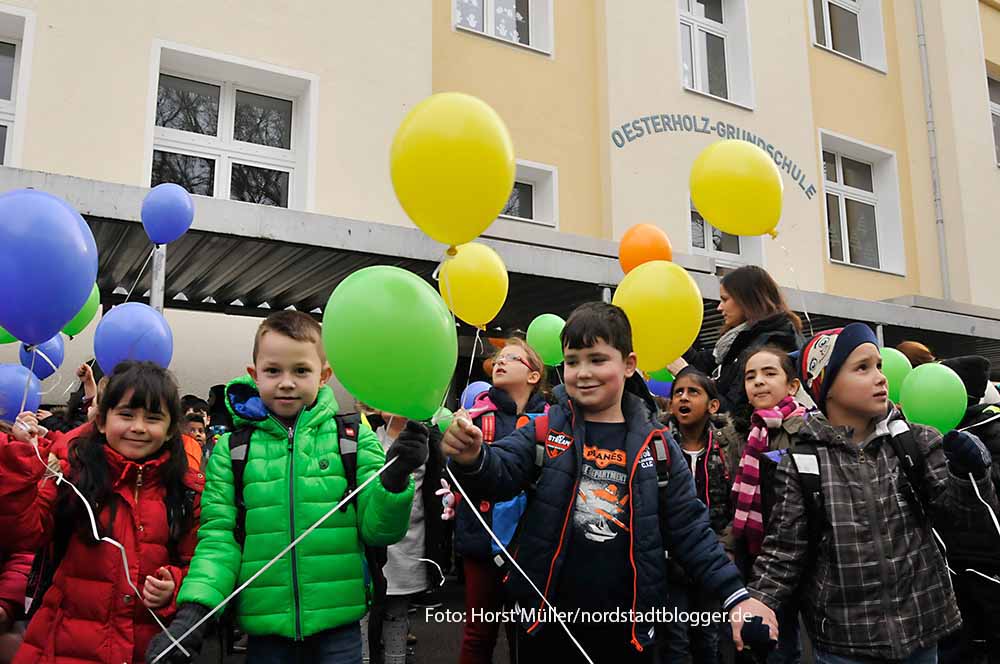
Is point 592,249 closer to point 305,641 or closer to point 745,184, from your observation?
point 745,184

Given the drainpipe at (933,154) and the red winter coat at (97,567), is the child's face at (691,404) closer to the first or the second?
the red winter coat at (97,567)

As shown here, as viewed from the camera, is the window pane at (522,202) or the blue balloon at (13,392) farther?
the window pane at (522,202)

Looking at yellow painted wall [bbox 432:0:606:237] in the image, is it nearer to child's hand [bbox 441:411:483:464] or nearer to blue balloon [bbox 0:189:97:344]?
blue balloon [bbox 0:189:97:344]

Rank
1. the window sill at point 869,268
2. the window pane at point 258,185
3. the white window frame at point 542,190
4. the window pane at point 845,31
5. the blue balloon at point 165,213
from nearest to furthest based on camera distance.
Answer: the blue balloon at point 165,213, the window pane at point 258,185, the white window frame at point 542,190, the window sill at point 869,268, the window pane at point 845,31

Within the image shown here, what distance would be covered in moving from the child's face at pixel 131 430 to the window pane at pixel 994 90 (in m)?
16.9

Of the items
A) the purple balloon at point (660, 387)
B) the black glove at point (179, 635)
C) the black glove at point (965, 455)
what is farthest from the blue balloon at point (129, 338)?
the black glove at point (965, 455)

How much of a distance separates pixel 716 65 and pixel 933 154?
15.0 ft

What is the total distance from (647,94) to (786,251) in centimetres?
304

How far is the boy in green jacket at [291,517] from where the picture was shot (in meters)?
2.30

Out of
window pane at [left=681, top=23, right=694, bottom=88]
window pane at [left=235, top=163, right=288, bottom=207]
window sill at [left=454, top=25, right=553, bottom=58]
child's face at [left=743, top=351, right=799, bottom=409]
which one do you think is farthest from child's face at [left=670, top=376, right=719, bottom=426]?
window pane at [left=681, top=23, right=694, bottom=88]

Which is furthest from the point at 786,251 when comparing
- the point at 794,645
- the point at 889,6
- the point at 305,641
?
the point at 305,641

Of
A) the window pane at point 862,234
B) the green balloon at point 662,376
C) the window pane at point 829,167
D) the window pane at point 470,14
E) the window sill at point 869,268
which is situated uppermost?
the window pane at point 470,14

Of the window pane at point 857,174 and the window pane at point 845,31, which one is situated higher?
the window pane at point 845,31

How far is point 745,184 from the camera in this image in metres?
4.27
